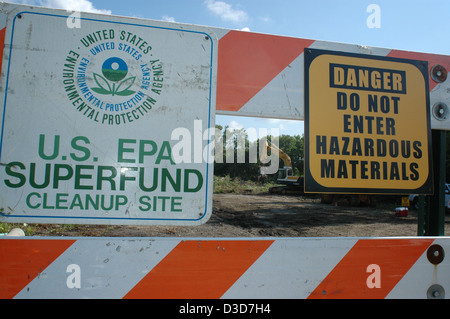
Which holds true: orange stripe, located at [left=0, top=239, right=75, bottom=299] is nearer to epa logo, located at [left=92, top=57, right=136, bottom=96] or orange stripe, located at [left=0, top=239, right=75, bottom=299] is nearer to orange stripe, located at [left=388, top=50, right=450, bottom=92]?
epa logo, located at [left=92, top=57, right=136, bottom=96]

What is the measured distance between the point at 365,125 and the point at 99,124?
1.17m

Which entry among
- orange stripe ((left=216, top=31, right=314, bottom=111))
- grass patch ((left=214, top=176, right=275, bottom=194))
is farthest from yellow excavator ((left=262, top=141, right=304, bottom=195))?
orange stripe ((left=216, top=31, right=314, bottom=111))

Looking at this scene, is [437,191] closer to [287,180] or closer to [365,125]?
[365,125]

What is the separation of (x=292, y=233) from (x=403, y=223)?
585cm

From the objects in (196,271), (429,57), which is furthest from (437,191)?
(196,271)

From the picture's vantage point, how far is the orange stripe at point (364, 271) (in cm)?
127

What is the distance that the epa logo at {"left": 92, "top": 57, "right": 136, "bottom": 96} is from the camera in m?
1.24

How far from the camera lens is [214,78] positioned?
52.4 inches

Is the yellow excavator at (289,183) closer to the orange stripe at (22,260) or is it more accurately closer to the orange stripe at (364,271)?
the orange stripe at (364,271)

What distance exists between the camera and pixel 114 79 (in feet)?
4.11

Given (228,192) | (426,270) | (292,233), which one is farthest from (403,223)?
(228,192)

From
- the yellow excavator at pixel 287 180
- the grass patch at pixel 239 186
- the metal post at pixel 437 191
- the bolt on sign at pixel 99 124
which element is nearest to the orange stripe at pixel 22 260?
the bolt on sign at pixel 99 124

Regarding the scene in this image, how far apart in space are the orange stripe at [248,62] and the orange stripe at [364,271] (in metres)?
0.80

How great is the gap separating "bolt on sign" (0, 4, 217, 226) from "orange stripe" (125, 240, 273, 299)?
126 millimetres
